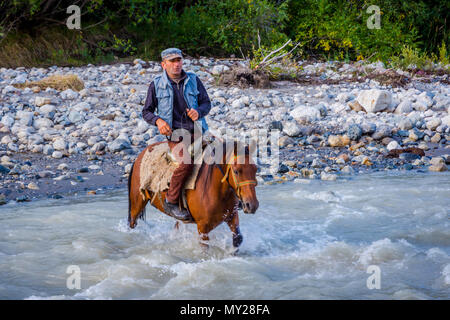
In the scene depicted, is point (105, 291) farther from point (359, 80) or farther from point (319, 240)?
point (359, 80)

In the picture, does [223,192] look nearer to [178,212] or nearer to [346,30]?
[178,212]

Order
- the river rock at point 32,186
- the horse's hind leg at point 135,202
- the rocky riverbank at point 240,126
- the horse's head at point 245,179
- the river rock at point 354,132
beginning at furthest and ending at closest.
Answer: the river rock at point 354,132 → the rocky riverbank at point 240,126 → the river rock at point 32,186 → the horse's hind leg at point 135,202 → the horse's head at point 245,179

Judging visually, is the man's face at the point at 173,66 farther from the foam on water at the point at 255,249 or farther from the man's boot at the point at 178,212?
the foam on water at the point at 255,249

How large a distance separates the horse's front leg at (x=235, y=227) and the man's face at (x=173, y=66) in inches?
59.5

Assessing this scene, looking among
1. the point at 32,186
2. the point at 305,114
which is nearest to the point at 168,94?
the point at 32,186

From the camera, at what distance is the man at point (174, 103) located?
17.0 ft

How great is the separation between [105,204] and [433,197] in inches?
183

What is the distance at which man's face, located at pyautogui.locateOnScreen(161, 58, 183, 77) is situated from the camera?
207 inches

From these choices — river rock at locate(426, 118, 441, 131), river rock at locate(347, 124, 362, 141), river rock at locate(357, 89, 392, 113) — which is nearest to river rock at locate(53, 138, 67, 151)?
river rock at locate(347, 124, 362, 141)

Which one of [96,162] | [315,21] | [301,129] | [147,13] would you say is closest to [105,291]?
[96,162]

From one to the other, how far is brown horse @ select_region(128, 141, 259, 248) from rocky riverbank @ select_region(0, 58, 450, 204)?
3.32m

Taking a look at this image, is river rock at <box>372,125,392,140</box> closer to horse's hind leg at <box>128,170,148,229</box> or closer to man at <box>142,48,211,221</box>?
man at <box>142,48,211,221</box>

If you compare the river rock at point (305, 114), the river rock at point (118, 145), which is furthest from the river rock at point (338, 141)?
the river rock at point (118, 145)

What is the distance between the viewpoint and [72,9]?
15.6m
